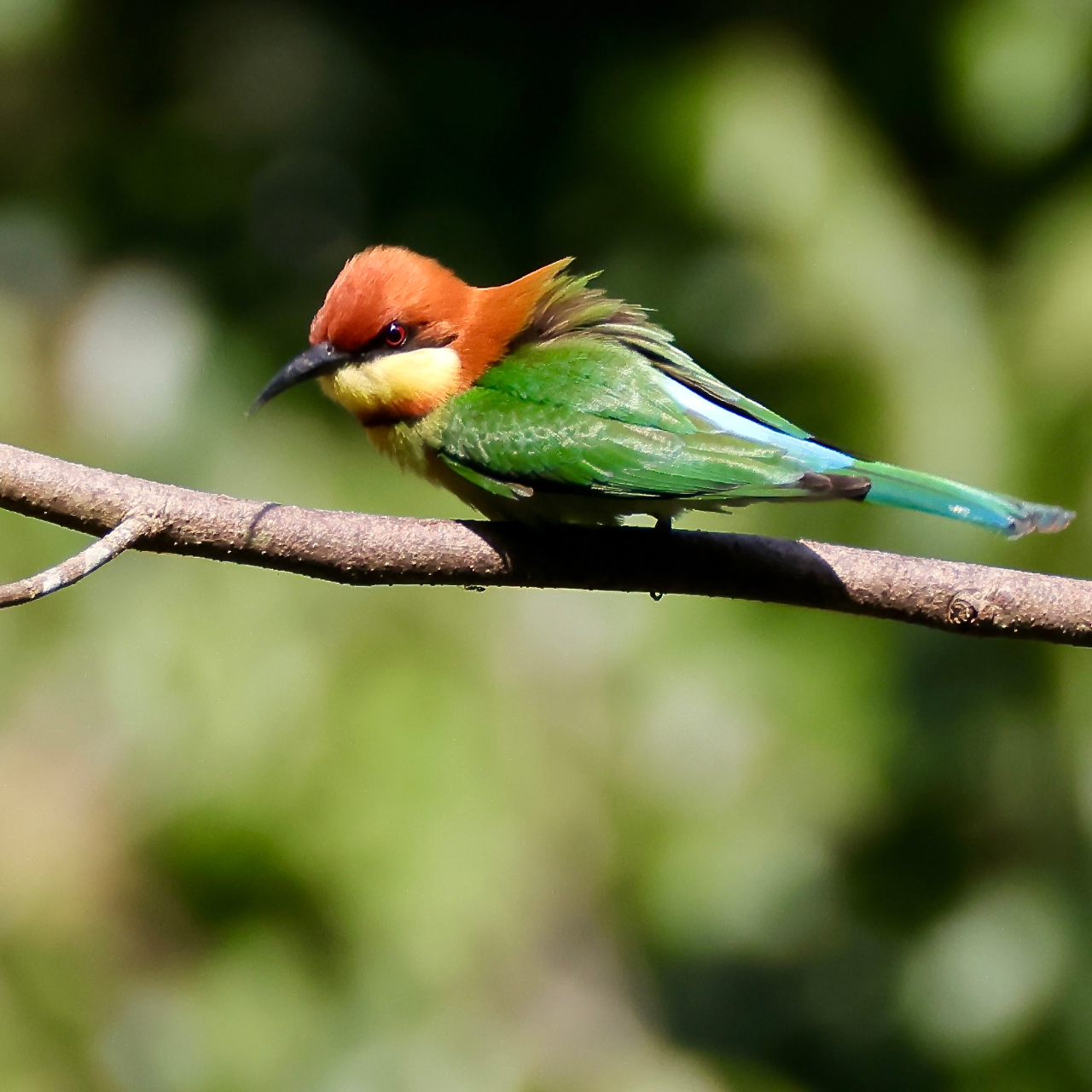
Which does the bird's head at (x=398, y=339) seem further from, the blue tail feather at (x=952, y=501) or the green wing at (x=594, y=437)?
the blue tail feather at (x=952, y=501)

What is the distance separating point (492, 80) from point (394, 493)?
1.22 m

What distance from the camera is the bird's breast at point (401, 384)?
2627 mm

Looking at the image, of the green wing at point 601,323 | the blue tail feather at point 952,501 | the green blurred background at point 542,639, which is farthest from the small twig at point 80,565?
the green blurred background at point 542,639

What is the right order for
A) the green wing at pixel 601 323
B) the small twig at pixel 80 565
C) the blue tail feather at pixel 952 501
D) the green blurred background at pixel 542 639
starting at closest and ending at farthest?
the small twig at pixel 80 565 → the blue tail feather at pixel 952 501 → the green wing at pixel 601 323 → the green blurred background at pixel 542 639

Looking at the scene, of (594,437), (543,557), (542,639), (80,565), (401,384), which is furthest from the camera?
(542,639)

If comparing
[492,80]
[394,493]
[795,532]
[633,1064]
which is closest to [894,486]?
[795,532]

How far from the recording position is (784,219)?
12.0ft

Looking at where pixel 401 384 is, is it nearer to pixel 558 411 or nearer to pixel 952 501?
pixel 558 411

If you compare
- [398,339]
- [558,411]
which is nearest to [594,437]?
[558,411]

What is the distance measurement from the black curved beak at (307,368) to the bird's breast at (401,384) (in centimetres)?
2

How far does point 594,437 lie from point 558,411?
87 millimetres

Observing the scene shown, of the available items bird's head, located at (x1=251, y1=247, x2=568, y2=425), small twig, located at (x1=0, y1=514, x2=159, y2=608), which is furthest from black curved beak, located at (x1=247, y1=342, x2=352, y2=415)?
small twig, located at (x1=0, y1=514, x2=159, y2=608)

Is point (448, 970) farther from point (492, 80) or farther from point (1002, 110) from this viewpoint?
point (1002, 110)

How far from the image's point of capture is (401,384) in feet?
8.61
